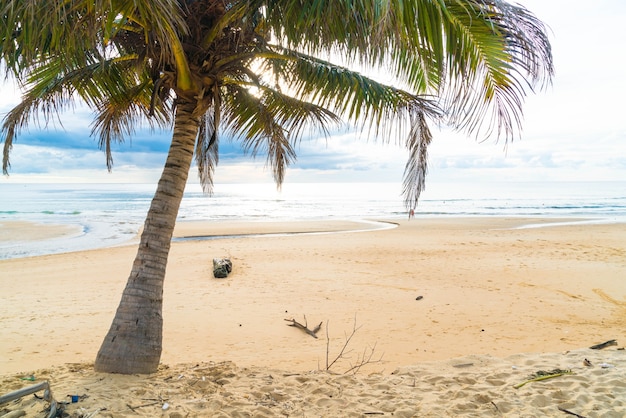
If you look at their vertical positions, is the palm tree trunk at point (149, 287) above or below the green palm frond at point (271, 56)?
below

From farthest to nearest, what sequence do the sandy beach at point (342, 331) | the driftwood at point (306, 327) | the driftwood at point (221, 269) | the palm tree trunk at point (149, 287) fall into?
the driftwood at point (221, 269)
the driftwood at point (306, 327)
the palm tree trunk at point (149, 287)
the sandy beach at point (342, 331)

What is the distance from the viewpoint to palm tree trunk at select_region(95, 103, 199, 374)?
159 inches

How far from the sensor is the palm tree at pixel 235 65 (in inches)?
111

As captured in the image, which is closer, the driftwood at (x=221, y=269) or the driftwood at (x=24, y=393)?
the driftwood at (x=24, y=393)

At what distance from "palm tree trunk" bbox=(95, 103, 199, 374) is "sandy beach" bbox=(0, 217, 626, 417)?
0.23 m

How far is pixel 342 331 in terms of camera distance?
6.95 metres

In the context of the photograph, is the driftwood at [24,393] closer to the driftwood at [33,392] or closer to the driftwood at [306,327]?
the driftwood at [33,392]

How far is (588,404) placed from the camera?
11.9ft

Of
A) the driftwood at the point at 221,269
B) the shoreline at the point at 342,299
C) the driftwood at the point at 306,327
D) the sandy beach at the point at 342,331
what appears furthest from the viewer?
the driftwood at the point at 221,269

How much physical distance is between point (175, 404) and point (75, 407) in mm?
785

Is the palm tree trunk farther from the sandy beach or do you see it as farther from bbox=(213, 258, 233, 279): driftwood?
bbox=(213, 258, 233, 279): driftwood

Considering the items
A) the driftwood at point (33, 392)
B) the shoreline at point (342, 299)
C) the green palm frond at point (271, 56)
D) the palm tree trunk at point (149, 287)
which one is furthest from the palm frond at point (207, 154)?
the driftwood at point (33, 392)

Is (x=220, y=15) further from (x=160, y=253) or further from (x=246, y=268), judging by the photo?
(x=246, y=268)

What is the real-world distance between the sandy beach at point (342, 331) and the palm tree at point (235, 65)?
4.32 feet
